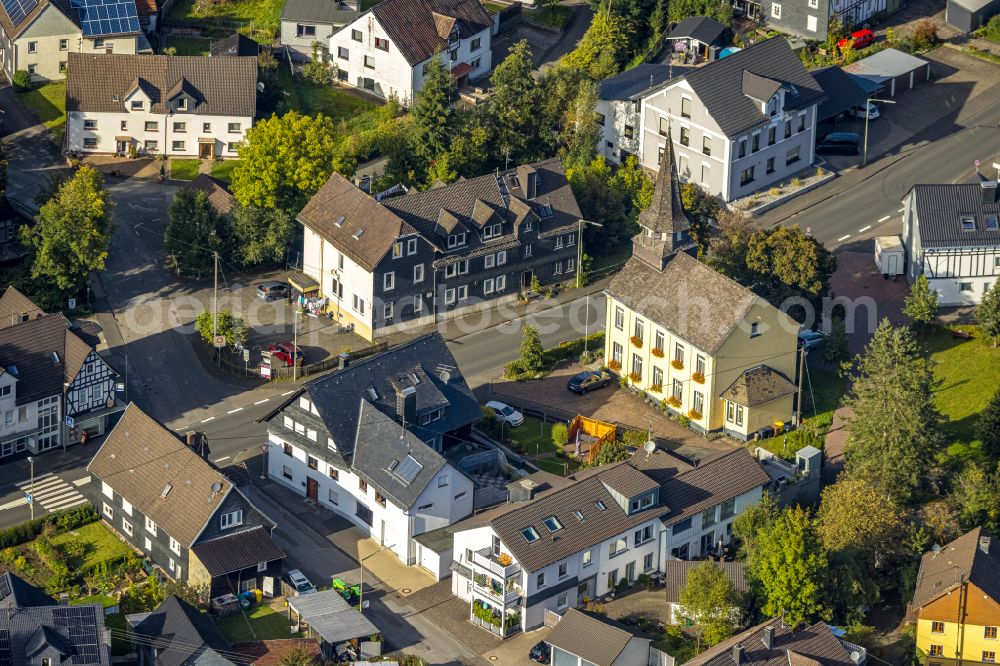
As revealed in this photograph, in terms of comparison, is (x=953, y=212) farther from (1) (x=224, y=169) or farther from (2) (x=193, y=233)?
(1) (x=224, y=169)

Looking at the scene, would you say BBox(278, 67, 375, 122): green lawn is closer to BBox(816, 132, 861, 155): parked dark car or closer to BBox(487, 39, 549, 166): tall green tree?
BBox(487, 39, 549, 166): tall green tree

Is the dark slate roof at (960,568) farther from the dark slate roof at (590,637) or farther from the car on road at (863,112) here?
the car on road at (863,112)

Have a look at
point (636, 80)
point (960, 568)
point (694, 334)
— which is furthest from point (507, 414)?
point (636, 80)

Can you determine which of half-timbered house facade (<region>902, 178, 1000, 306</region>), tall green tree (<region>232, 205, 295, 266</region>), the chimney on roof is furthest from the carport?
the chimney on roof

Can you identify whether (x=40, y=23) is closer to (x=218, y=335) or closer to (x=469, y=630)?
(x=218, y=335)

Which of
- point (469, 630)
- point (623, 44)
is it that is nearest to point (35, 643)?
point (469, 630)

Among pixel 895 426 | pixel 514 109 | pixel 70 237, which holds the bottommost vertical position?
pixel 895 426
